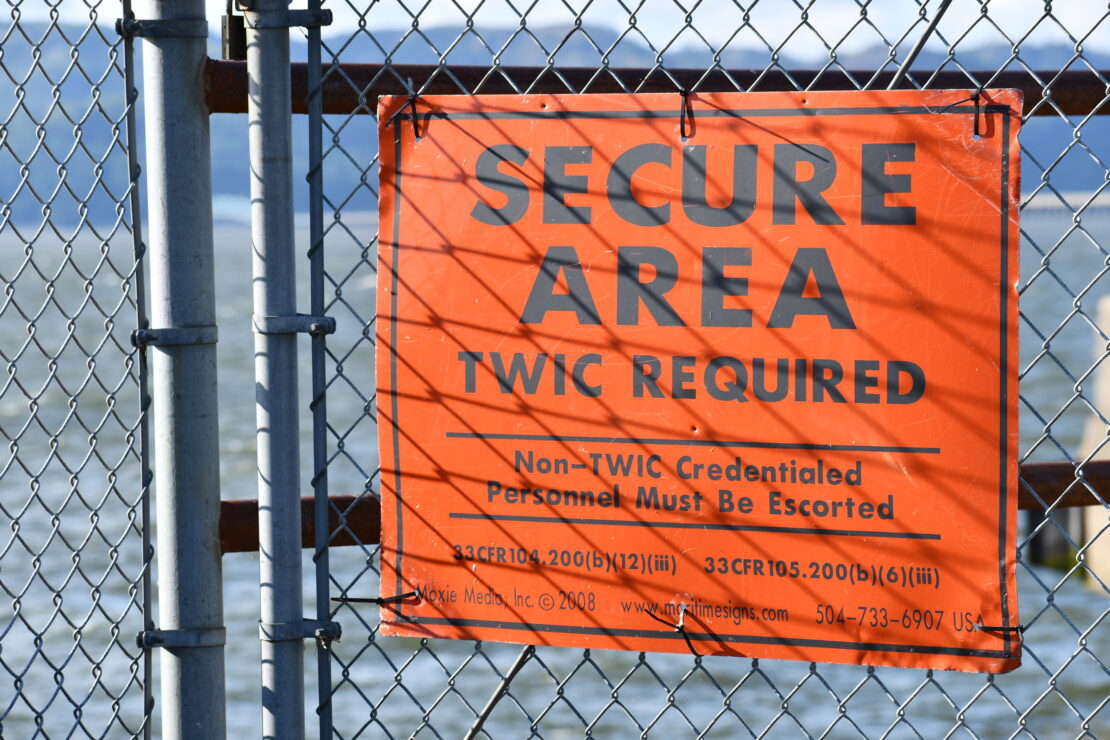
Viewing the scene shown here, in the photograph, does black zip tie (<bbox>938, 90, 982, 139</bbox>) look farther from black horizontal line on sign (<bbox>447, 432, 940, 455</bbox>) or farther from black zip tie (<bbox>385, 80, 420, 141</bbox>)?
black zip tie (<bbox>385, 80, 420, 141</bbox>)

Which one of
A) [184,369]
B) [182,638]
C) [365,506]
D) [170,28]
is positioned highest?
[170,28]

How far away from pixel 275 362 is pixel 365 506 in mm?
406

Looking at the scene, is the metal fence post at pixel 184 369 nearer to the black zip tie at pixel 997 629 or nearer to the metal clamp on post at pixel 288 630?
the metal clamp on post at pixel 288 630

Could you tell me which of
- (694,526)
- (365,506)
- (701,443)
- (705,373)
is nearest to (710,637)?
(694,526)

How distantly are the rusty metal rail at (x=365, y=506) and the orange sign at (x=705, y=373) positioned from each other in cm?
9

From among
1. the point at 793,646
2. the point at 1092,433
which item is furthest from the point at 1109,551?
the point at 793,646

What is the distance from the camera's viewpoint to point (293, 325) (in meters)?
2.45

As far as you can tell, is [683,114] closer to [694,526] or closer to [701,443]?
[701,443]

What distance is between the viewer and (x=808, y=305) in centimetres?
242

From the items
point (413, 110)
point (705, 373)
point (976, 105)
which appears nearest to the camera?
point (976, 105)

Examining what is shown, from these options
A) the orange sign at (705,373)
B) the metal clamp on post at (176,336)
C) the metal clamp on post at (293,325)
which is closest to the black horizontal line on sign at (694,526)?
the orange sign at (705,373)

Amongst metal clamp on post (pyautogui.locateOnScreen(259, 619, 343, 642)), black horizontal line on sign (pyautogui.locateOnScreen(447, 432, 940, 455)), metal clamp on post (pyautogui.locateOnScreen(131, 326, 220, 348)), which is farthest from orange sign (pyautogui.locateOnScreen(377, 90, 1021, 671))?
metal clamp on post (pyautogui.locateOnScreen(131, 326, 220, 348))

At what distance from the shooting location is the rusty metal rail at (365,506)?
255cm

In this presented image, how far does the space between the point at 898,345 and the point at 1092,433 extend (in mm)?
16380
